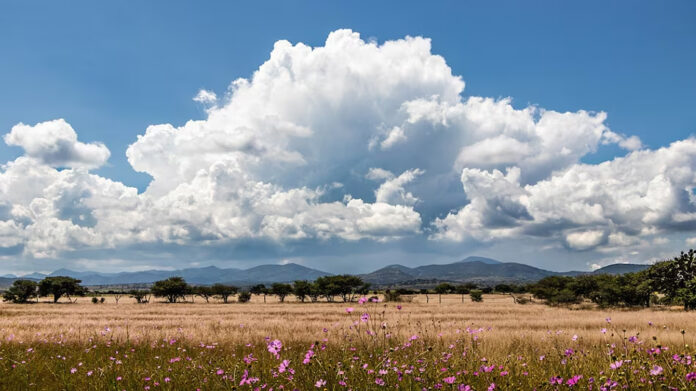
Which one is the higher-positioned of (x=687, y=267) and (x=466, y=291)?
(x=687, y=267)

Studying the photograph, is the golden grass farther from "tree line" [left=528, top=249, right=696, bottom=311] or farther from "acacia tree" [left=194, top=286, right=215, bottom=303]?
"acacia tree" [left=194, top=286, right=215, bottom=303]

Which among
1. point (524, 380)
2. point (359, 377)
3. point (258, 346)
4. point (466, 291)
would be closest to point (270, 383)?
point (359, 377)

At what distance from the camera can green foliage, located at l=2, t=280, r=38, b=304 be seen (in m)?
93.9

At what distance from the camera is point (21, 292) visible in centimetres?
9519

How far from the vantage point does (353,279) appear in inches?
4392

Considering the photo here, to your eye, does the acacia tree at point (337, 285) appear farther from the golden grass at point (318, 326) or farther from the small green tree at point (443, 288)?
the golden grass at point (318, 326)

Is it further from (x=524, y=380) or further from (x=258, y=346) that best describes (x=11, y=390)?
(x=524, y=380)

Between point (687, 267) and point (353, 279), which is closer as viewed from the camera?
point (687, 267)

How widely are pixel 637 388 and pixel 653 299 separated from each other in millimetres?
78785

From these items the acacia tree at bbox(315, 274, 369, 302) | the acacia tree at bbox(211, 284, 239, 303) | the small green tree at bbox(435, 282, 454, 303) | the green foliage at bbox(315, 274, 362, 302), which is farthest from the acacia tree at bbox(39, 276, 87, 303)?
the small green tree at bbox(435, 282, 454, 303)

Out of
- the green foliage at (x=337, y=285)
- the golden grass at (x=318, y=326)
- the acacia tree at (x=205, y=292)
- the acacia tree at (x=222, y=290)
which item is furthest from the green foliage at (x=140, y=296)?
the golden grass at (x=318, y=326)

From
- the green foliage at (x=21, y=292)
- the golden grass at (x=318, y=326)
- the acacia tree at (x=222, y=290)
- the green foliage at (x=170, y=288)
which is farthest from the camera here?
the acacia tree at (x=222, y=290)

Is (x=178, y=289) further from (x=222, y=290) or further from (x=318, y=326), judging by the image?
(x=318, y=326)

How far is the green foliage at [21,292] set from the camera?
9388cm
